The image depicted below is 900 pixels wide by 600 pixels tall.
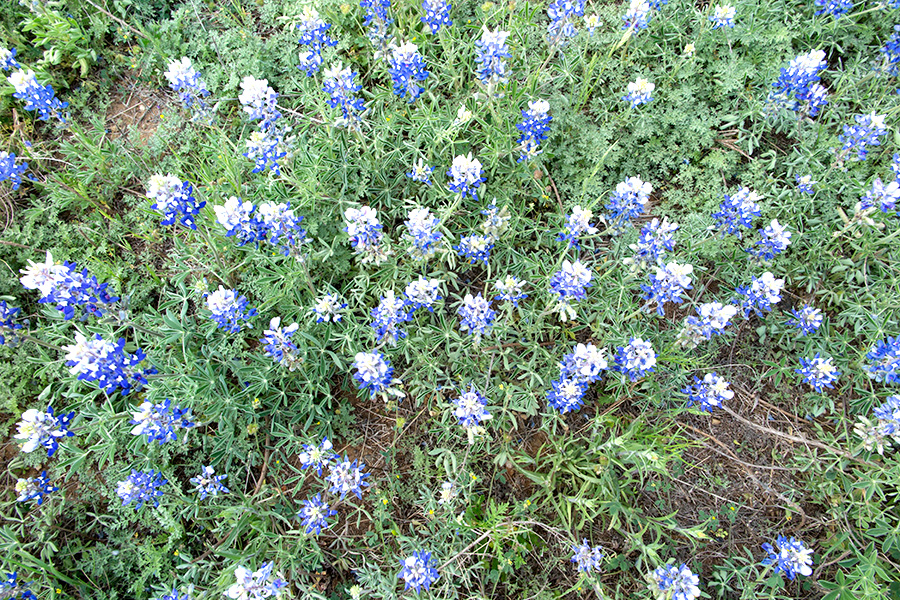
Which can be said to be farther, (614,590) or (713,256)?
(713,256)

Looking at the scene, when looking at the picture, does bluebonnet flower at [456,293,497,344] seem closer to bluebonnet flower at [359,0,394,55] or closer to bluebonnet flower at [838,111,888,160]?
bluebonnet flower at [359,0,394,55]

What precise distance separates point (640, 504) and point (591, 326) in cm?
123

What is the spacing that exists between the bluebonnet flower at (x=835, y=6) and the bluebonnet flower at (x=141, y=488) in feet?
19.2

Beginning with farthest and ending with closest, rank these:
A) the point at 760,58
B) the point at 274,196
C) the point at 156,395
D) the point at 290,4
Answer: the point at 290,4, the point at 760,58, the point at 274,196, the point at 156,395

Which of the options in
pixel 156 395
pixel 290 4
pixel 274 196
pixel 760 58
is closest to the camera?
pixel 156 395

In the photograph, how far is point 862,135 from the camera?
3682 millimetres

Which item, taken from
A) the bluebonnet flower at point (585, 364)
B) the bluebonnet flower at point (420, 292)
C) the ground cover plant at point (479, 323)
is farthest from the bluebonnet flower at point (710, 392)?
the bluebonnet flower at point (420, 292)

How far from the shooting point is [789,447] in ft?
11.9

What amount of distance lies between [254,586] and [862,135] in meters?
4.85

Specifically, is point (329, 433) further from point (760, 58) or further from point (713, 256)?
point (760, 58)

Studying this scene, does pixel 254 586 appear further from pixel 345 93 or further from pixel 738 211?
pixel 738 211

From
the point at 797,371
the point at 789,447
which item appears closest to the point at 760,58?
the point at 797,371

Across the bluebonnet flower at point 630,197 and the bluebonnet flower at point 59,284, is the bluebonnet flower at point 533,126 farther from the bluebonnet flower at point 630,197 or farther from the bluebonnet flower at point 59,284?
the bluebonnet flower at point 59,284

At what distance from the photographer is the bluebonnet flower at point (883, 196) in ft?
11.0
